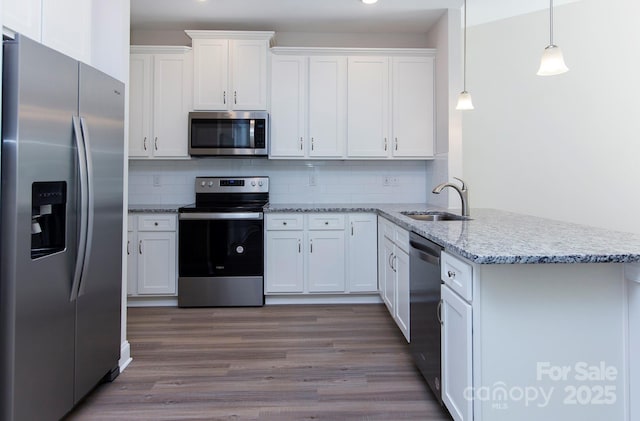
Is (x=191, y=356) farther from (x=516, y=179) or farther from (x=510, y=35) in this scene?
(x=510, y=35)

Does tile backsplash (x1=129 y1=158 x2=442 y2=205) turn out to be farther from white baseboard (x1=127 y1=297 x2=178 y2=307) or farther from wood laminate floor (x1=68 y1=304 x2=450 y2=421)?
wood laminate floor (x1=68 y1=304 x2=450 y2=421)

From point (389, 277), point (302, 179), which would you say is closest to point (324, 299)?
point (389, 277)

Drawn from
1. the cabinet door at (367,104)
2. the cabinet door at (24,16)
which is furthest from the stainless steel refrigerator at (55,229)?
the cabinet door at (367,104)

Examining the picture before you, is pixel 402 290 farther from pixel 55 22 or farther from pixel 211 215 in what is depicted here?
pixel 55 22

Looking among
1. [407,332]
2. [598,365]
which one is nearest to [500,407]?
[598,365]

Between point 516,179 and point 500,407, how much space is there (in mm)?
3180

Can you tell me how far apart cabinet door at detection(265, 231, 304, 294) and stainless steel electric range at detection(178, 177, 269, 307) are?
0.07 meters

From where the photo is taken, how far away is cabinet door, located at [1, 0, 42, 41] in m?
1.55

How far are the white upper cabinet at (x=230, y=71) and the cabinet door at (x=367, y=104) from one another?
0.85m

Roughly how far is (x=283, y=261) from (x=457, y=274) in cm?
224

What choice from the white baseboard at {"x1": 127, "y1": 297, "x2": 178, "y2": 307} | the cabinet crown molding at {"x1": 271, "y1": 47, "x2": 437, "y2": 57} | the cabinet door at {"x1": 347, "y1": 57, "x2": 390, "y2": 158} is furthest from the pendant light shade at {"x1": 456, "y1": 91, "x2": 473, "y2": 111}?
the white baseboard at {"x1": 127, "y1": 297, "x2": 178, "y2": 307}

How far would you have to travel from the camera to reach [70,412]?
196 centimetres

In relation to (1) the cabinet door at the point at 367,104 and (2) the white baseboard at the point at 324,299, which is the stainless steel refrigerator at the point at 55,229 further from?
(1) the cabinet door at the point at 367,104

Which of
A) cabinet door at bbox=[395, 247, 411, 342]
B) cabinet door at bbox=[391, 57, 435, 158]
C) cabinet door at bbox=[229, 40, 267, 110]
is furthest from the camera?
cabinet door at bbox=[391, 57, 435, 158]
